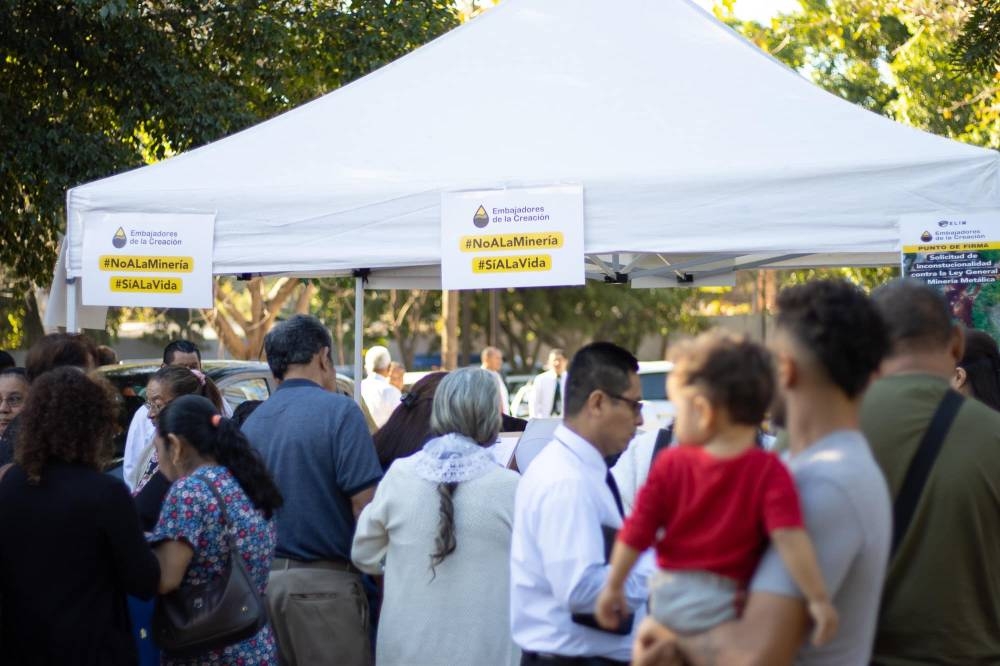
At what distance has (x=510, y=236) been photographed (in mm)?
5250

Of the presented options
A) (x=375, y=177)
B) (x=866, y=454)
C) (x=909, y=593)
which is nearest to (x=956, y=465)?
(x=909, y=593)

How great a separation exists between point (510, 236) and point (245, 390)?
14.2ft

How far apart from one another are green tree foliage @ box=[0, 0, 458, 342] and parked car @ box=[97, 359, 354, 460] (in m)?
2.64

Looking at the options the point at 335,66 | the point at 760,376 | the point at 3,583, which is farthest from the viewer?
A: the point at 335,66

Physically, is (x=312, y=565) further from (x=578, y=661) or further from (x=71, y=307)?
Answer: (x=71, y=307)

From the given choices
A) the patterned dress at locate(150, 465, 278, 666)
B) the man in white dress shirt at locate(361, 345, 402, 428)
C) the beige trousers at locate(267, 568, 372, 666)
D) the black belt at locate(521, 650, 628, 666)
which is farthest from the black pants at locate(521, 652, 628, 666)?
the man in white dress shirt at locate(361, 345, 402, 428)

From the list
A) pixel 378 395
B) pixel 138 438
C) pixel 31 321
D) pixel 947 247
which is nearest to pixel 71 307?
pixel 138 438

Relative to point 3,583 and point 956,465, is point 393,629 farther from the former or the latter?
point 956,465

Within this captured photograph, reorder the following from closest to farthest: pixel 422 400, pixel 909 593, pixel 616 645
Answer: pixel 909 593
pixel 616 645
pixel 422 400

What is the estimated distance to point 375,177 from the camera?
5.49m

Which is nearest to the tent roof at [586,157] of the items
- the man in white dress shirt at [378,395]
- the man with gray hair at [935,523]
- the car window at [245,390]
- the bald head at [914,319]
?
the bald head at [914,319]

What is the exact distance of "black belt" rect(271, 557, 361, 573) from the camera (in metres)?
4.62

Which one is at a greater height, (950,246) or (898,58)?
(898,58)

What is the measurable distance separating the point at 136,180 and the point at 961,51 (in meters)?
5.42
